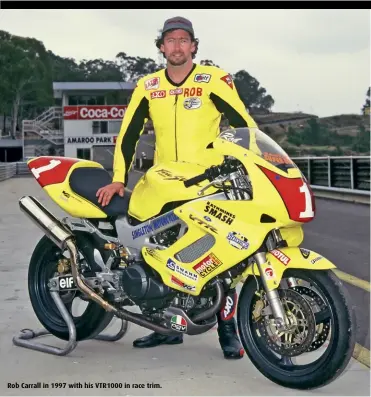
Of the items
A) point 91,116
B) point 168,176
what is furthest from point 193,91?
point 91,116

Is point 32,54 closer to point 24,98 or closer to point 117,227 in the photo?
point 24,98

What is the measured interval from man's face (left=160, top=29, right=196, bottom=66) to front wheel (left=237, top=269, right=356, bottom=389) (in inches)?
61.3

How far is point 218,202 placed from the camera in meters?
3.95

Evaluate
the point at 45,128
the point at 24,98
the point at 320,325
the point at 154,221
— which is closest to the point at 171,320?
the point at 154,221

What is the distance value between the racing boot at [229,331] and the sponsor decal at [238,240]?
613mm

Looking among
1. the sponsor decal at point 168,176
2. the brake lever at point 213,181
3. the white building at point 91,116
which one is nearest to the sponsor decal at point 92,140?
the white building at point 91,116

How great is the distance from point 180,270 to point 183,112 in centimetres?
→ 128

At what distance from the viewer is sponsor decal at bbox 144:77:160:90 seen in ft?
16.1

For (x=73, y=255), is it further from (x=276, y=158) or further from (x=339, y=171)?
(x=339, y=171)

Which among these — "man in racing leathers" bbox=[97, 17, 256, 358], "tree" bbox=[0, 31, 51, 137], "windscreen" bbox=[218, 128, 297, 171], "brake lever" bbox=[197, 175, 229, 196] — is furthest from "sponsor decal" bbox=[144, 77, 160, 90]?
"tree" bbox=[0, 31, 51, 137]

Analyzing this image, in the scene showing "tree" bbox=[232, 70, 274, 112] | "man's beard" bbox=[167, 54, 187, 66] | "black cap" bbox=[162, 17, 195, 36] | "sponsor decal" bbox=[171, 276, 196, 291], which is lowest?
"sponsor decal" bbox=[171, 276, 196, 291]

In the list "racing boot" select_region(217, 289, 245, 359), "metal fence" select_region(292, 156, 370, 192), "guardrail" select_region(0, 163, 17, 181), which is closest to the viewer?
"racing boot" select_region(217, 289, 245, 359)

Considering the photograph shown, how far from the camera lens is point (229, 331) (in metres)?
4.61

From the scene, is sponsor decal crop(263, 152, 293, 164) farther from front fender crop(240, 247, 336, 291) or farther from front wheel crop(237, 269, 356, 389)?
front wheel crop(237, 269, 356, 389)
